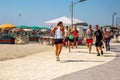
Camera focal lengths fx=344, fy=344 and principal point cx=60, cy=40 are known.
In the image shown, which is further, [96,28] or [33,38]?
[33,38]

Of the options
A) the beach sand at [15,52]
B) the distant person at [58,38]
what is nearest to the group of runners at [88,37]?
the distant person at [58,38]

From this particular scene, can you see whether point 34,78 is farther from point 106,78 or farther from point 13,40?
point 13,40

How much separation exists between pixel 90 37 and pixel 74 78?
9.65 m

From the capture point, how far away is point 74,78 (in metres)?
9.52

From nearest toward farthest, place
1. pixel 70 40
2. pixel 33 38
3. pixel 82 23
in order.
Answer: pixel 70 40, pixel 82 23, pixel 33 38

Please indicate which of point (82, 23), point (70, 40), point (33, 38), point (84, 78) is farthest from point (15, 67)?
point (33, 38)

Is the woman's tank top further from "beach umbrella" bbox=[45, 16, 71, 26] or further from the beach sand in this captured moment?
"beach umbrella" bbox=[45, 16, 71, 26]

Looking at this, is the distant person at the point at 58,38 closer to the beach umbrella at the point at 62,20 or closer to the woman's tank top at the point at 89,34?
the woman's tank top at the point at 89,34

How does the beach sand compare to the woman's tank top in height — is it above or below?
below

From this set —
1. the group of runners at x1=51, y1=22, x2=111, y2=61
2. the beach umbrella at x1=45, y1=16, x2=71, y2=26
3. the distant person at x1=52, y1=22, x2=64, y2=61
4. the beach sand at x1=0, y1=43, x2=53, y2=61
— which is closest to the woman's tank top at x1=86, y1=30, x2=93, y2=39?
the group of runners at x1=51, y1=22, x2=111, y2=61

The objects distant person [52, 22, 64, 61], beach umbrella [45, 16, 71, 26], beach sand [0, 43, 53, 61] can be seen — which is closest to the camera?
distant person [52, 22, 64, 61]

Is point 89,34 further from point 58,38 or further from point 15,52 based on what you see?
point 58,38

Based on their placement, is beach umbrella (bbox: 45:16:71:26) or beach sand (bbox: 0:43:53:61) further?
beach umbrella (bbox: 45:16:71:26)

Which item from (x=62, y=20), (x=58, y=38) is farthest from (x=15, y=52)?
(x=62, y=20)
